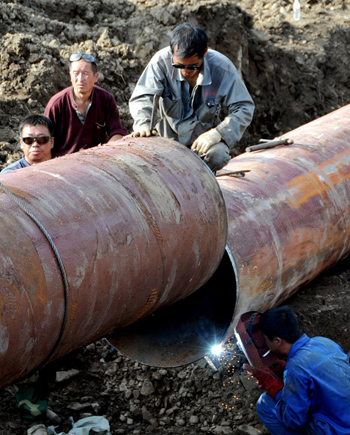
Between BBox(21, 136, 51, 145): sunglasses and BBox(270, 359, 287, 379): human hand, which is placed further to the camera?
BBox(21, 136, 51, 145): sunglasses

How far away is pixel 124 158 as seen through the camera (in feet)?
9.85

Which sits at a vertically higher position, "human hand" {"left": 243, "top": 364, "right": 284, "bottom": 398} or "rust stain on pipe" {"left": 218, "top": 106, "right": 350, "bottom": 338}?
"rust stain on pipe" {"left": 218, "top": 106, "right": 350, "bottom": 338}

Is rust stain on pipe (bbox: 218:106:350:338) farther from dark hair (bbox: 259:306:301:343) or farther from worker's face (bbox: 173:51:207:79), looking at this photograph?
worker's face (bbox: 173:51:207:79)

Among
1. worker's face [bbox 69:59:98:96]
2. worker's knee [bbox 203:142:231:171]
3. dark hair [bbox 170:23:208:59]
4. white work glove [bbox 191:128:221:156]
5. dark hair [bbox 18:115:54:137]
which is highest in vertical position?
dark hair [bbox 170:23:208:59]

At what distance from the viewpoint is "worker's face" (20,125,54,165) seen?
3986mm

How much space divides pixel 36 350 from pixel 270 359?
1593mm

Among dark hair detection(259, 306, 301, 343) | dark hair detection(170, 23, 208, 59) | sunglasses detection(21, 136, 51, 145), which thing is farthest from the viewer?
sunglasses detection(21, 136, 51, 145)

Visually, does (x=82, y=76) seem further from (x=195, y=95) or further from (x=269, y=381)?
(x=269, y=381)

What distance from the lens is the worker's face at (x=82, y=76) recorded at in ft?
14.7

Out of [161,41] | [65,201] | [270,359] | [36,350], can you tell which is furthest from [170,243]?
[161,41]

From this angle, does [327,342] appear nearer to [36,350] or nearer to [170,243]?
[170,243]

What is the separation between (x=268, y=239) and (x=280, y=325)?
0.76 m

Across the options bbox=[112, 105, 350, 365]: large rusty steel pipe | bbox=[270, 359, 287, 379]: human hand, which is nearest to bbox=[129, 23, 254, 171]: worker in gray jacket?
bbox=[112, 105, 350, 365]: large rusty steel pipe

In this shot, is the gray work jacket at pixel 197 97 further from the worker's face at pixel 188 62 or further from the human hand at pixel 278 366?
the human hand at pixel 278 366
